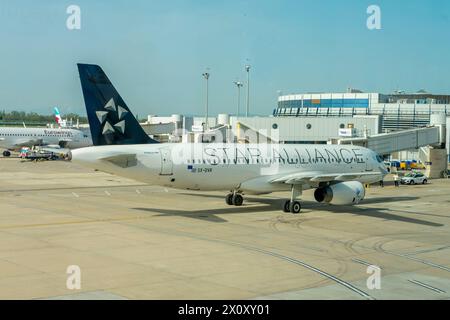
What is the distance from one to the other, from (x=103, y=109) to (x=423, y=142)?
43341mm

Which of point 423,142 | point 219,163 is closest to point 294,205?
point 219,163

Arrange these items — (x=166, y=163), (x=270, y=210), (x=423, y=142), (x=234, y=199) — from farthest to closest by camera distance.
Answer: (x=423, y=142)
(x=234, y=199)
(x=270, y=210)
(x=166, y=163)

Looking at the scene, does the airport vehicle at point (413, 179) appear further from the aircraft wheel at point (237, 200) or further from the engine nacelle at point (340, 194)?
the aircraft wheel at point (237, 200)

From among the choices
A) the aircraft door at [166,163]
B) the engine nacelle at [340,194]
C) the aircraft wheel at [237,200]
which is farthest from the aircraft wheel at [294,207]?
the aircraft door at [166,163]

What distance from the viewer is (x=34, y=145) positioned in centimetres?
9644

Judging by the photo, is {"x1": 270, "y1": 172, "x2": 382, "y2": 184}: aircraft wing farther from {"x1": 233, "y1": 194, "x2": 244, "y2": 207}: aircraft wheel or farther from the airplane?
{"x1": 233, "y1": 194, "x2": 244, "y2": 207}: aircraft wheel

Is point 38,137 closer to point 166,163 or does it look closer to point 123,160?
point 166,163

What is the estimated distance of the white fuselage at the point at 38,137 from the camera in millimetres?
95188

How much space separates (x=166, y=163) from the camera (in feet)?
104

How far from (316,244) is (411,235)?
224 inches

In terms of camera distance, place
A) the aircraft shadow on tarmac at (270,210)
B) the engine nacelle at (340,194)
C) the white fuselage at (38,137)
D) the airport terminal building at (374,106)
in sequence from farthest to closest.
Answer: the airport terminal building at (374,106) → the white fuselage at (38,137) → the engine nacelle at (340,194) → the aircraft shadow on tarmac at (270,210)

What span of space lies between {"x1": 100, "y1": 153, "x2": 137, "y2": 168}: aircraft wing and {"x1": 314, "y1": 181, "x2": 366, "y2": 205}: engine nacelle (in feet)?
39.2
